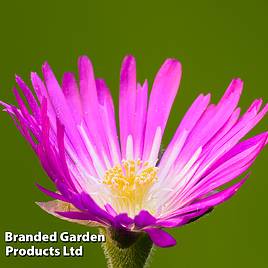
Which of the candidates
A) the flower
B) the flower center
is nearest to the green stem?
the flower

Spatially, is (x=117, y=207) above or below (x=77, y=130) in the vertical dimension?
below

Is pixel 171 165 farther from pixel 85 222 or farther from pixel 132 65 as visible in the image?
pixel 85 222

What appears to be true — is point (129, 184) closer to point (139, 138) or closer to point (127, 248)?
point (139, 138)

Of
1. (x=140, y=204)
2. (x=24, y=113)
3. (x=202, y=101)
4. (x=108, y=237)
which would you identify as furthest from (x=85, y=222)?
(x=202, y=101)

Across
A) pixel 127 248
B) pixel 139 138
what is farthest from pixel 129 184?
pixel 127 248

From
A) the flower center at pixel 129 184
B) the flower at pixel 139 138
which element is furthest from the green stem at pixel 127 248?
the flower center at pixel 129 184

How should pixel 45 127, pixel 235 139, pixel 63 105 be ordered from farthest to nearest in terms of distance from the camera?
1. pixel 63 105
2. pixel 235 139
3. pixel 45 127
